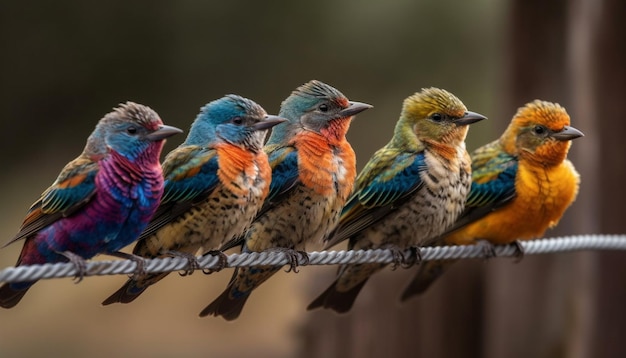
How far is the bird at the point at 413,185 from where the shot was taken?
232 inches

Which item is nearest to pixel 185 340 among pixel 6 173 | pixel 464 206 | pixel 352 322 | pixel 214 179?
pixel 6 173

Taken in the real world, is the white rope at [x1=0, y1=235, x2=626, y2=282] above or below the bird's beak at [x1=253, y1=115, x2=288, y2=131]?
below

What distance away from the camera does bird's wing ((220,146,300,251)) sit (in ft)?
18.1

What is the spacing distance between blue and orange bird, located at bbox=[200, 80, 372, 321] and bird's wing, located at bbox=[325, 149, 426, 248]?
0.79 feet

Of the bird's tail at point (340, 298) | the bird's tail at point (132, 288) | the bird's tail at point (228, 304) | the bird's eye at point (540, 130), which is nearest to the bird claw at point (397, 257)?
the bird's tail at point (340, 298)

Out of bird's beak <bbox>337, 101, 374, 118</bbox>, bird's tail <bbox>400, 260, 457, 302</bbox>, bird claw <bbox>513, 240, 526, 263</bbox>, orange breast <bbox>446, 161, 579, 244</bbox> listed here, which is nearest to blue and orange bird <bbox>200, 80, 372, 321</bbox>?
bird's beak <bbox>337, 101, 374, 118</bbox>

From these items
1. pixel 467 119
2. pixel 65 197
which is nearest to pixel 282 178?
pixel 467 119

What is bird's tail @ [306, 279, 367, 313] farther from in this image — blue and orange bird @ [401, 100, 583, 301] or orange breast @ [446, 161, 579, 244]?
orange breast @ [446, 161, 579, 244]

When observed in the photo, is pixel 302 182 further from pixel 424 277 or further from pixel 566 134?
pixel 566 134

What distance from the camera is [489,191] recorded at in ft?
21.0

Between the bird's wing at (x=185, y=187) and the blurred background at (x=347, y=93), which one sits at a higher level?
the bird's wing at (x=185, y=187)

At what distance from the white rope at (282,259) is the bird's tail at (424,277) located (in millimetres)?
268

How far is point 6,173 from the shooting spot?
46.5 ft

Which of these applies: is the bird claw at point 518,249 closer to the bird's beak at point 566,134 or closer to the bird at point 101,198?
the bird's beak at point 566,134
